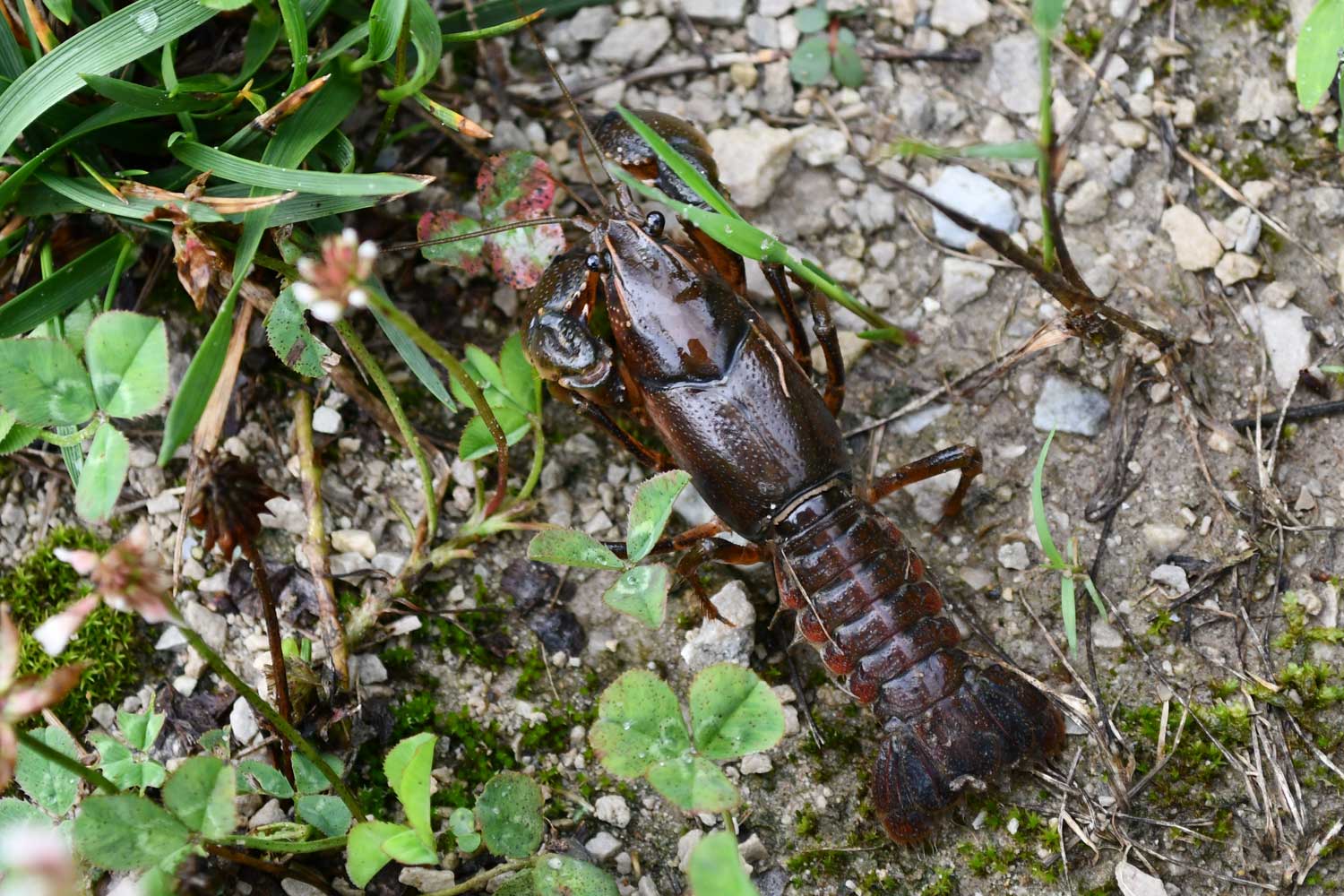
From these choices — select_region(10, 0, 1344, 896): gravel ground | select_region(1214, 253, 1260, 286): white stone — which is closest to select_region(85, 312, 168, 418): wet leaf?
select_region(10, 0, 1344, 896): gravel ground

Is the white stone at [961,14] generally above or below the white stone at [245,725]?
above

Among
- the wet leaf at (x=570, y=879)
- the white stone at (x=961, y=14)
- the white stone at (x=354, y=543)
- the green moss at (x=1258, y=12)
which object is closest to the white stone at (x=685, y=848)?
the wet leaf at (x=570, y=879)

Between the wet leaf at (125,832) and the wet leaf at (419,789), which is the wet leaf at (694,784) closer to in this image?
the wet leaf at (419,789)

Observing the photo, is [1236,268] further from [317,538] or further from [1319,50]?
[317,538]

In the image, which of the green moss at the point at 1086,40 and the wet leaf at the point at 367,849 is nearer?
the wet leaf at the point at 367,849

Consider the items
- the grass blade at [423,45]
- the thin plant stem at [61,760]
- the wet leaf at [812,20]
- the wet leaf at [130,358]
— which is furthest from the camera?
the wet leaf at [812,20]

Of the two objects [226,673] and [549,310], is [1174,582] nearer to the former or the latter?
[549,310]

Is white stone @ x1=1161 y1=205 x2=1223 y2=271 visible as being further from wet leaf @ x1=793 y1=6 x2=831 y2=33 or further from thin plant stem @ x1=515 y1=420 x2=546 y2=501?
thin plant stem @ x1=515 y1=420 x2=546 y2=501

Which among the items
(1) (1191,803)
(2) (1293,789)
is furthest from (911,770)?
(2) (1293,789)

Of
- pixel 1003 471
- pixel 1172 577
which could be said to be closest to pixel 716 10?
pixel 1003 471
